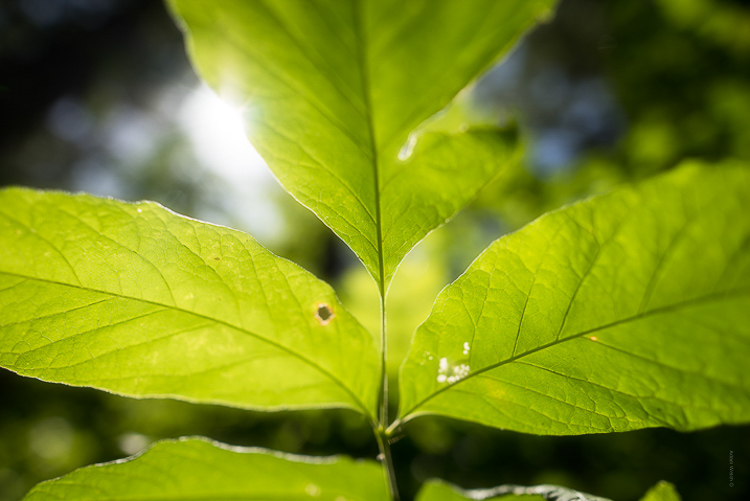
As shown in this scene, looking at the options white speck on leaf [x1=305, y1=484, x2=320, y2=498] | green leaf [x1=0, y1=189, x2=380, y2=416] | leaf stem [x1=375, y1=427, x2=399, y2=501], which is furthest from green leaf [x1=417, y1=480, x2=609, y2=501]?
green leaf [x1=0, y1=189, x2=380, y2=416]

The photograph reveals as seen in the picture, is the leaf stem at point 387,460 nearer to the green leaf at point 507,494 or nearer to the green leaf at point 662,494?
the green leaf at point 507,494

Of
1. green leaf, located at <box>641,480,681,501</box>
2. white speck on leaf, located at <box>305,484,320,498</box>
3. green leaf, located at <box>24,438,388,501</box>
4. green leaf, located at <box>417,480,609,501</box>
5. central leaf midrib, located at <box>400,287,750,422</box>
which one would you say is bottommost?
green leaf, located at <box>641,480,681,501</box>

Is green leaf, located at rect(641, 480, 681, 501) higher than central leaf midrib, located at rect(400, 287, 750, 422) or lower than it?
lower

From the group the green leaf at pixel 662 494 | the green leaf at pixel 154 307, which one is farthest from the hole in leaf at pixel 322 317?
the green leaf at pixel 662 494

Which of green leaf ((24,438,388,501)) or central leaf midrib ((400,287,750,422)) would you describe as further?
green leaf ((24,438,388,501))

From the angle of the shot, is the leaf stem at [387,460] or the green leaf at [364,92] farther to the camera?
the leaf stem at [387,460]

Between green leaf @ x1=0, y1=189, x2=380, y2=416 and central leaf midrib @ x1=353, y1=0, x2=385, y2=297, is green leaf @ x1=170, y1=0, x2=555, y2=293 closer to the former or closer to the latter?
central leaf midrib @ x1=353, y1=0, x2=385, y2=297

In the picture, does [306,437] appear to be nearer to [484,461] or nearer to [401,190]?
[484,461]
